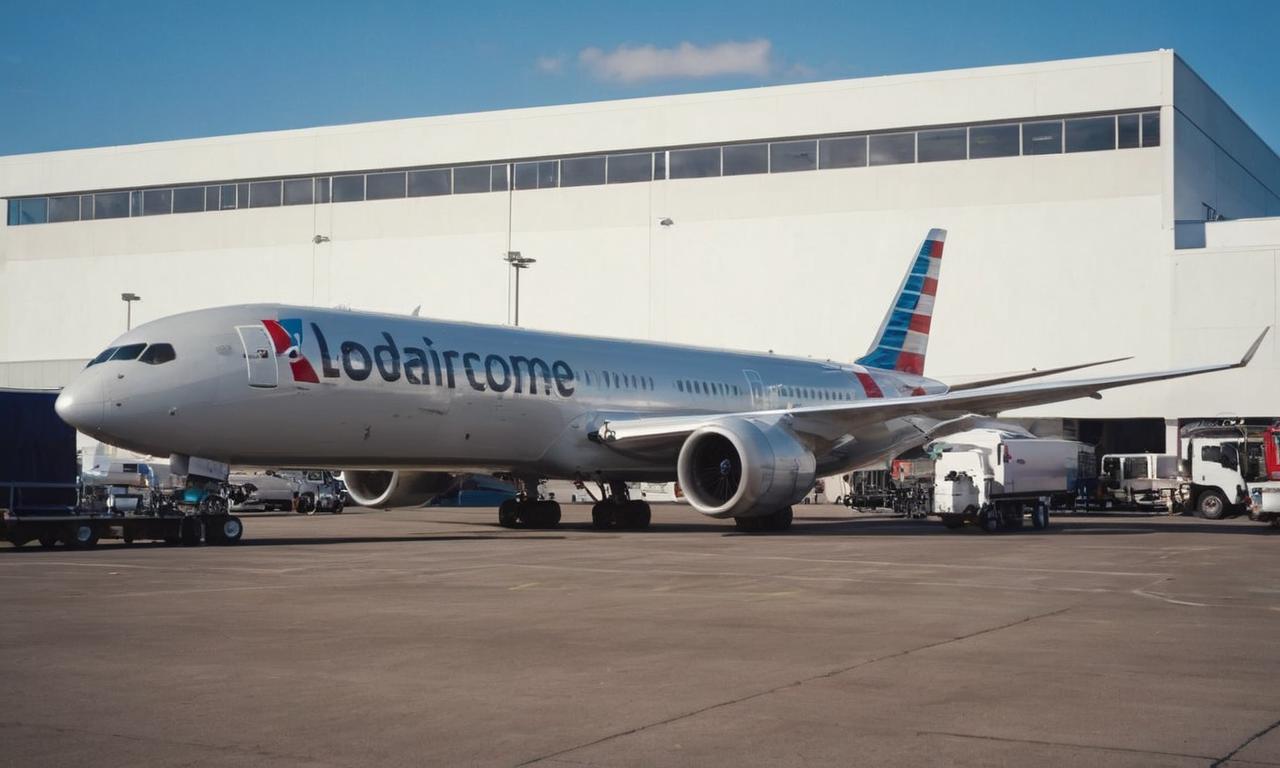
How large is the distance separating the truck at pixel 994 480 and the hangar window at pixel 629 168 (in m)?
24.4

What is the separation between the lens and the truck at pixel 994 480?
28281mm

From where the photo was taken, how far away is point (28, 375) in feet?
205

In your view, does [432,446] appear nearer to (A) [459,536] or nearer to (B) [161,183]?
(A) [459,536]

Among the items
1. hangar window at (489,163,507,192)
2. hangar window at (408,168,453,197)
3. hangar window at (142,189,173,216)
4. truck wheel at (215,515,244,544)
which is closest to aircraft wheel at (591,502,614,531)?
truck wheel at (215,515,244,544)

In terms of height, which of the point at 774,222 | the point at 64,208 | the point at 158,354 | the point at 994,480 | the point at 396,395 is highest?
the point at 64,208

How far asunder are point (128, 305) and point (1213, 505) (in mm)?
44663

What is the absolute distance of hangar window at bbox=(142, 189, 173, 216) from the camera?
60.5 metres

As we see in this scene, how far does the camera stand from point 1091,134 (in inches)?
1809

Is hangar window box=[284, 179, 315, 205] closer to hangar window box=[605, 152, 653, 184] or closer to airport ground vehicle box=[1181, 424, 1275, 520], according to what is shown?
hangar window box=[605, 152, 653, 184]

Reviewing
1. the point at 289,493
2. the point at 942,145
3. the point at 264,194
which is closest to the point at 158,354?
the point at 289,493

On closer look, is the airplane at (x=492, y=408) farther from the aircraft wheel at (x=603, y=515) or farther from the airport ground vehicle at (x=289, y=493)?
the airport ground vehicle at (x=289, y=493)

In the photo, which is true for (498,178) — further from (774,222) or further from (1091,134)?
(1091,134)

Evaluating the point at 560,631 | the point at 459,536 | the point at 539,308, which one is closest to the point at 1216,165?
the point at 539,308

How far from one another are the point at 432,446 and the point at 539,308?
3141 centimetres
